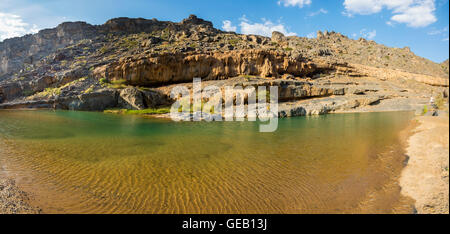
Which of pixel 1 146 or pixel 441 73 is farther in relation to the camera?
pixel 441 73

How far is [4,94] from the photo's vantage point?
46.6m

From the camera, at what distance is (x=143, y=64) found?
47.8 meters

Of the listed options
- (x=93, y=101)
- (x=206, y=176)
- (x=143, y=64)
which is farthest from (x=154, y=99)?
(x=206, y=176)

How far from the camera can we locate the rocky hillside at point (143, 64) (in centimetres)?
4462

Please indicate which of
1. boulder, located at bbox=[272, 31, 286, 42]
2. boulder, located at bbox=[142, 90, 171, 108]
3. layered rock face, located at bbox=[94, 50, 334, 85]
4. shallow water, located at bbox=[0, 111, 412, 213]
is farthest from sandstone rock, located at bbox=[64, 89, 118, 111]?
boulder, located at bbox=[272, 31, 286, 42]

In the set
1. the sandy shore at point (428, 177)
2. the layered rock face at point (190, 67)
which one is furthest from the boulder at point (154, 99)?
the sandy shore at point (428, 177)

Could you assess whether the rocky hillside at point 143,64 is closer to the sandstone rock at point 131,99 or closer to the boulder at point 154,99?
the boulder at point 154,99

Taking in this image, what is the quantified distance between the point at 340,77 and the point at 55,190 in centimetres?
5886

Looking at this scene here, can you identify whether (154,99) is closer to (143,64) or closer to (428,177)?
(143,64)

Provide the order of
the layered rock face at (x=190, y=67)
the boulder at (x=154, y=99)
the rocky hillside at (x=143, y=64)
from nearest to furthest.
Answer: the boulder at (x=154, y=99) → the rocky hillside at (x=143, y=64) → the layered rock face at (x=190, y=67)
